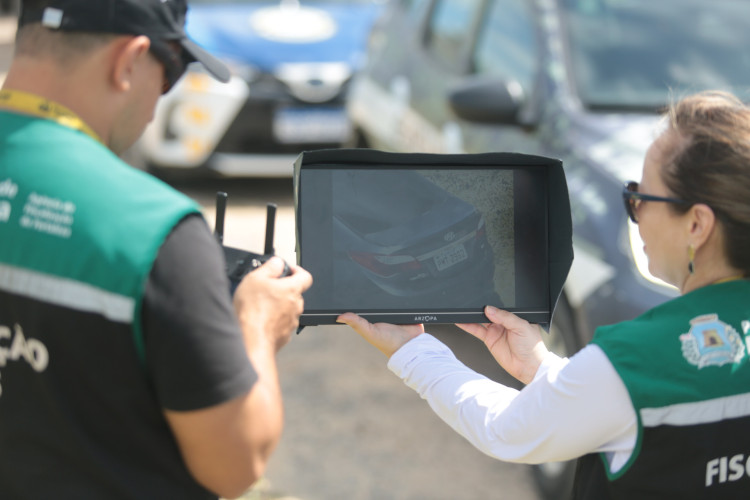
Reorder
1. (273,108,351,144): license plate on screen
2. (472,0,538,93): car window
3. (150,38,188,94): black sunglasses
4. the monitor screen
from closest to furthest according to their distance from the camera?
(150,38,188,94): black sunglasses < the monitor screen < (472,0,538,93): car window < (273,108,351,144): license plate on screen

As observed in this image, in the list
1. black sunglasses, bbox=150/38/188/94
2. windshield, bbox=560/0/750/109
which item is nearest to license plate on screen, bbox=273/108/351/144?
windshield, bbox=560/0/750/109

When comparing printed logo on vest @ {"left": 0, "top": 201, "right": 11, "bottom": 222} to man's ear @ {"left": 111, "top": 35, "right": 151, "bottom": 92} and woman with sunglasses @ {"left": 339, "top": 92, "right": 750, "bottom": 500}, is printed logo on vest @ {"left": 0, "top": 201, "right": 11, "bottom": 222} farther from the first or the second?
woman with sunglasses @ {"left": 339, "top": 92, "right": 750, "bottom": 500}

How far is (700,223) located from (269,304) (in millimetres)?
786

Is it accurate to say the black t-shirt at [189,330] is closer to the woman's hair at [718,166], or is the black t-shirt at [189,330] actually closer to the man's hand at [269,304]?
the man's hand at [269,304]

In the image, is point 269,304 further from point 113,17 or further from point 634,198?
point 634,198

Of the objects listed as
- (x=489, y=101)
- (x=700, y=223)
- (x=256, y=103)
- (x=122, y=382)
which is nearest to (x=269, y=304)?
(x=122, y=382)

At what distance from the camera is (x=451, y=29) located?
4.88m

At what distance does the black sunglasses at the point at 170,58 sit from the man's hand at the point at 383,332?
59 cm

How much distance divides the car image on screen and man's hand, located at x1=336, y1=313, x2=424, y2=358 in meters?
0.06

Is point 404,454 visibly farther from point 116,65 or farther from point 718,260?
point 116,65

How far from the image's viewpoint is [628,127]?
353 cm

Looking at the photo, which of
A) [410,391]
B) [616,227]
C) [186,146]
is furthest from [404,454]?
[186,146]

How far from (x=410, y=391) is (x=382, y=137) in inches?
61.9

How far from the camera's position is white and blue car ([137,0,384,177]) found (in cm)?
668
